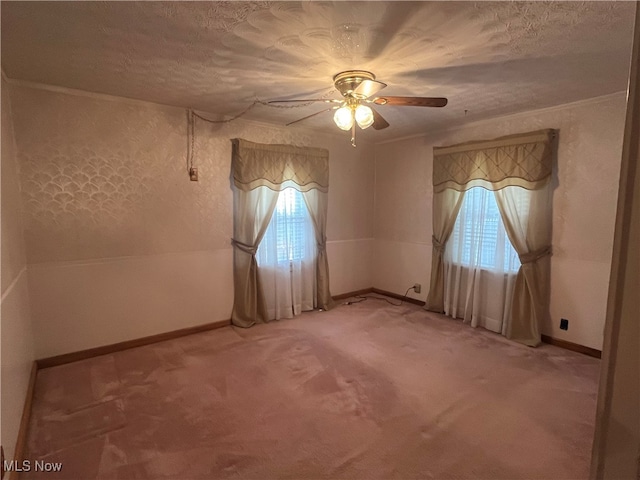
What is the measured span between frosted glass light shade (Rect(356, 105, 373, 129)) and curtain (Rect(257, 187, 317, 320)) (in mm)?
1892

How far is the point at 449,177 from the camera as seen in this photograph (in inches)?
164

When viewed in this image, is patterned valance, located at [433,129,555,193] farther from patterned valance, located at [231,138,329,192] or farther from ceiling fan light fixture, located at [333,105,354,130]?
ceiling fan light fixture, located at [333,105,354,130]

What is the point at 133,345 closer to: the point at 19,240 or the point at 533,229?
the point at 19,240

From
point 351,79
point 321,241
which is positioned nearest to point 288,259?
point 321,241

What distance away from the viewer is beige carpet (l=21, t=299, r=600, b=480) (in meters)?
1.96

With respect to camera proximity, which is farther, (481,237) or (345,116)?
(481,237)

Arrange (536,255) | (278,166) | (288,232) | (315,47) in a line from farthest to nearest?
(288,232)
(278,166)
(536,255)
(315,47)

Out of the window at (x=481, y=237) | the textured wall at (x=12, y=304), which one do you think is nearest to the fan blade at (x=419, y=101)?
the window at (x=481, y=237)

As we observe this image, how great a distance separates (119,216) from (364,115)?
7.85ft

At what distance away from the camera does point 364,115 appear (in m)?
2.47

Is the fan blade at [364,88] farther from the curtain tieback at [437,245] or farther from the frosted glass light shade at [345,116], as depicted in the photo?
the curtain tieback at [437,245]

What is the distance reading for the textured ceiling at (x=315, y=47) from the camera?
67.2 inches
